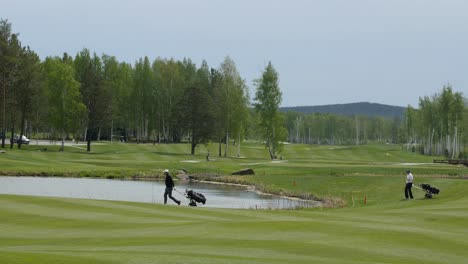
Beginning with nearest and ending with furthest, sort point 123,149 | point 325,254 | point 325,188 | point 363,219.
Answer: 1. point 325,254
2. point 363,219
3. point 325,188
4. point 123,149

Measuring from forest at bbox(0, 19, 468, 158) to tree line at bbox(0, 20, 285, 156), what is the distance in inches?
5.9

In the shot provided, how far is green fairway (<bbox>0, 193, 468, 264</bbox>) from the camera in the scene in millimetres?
18328

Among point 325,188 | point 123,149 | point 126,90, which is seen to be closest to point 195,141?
point 123,149

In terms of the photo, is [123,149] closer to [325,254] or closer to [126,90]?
[126,90]

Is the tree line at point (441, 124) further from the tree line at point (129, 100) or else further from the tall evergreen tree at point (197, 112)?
the tall evergreen tree at point (197, 112)

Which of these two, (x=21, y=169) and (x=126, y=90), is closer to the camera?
(x=21, y=169)

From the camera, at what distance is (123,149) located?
112 metres

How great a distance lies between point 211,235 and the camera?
75.2ft

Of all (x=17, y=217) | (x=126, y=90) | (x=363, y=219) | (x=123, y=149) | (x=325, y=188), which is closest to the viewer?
(x=17, y=217)

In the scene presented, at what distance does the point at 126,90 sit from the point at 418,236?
120m

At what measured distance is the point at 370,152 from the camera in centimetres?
14738

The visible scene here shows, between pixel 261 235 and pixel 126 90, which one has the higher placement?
pixel 126 90

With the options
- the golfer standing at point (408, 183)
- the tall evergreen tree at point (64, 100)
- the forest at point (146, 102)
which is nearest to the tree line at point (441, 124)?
the forest at point (146, 102)

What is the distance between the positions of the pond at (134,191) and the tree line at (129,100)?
33.3 metres
